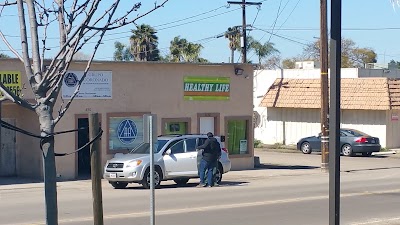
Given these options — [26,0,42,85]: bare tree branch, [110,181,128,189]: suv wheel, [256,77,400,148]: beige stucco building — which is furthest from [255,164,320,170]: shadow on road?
[26,0,42,85]: bare tree branch

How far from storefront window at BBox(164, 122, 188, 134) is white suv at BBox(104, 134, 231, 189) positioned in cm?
459

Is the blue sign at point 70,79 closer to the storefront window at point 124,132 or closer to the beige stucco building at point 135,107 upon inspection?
the beige stucco building at point 135,107

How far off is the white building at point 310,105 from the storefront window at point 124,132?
64.2ft

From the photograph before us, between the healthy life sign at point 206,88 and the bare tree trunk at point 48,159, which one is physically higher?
the healthy life sign at point 206,88

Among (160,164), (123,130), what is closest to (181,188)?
(160,164)

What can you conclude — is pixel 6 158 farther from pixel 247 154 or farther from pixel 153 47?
pixel 153 47

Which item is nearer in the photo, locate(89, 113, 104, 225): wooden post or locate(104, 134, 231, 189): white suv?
locate(89, 113, 104, 225): wooden post

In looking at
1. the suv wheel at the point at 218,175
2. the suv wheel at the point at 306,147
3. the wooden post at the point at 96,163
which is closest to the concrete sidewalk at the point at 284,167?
the suv wheel at the point at 306,147

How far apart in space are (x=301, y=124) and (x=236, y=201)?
30188 millimetres

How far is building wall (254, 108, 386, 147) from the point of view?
153 ft

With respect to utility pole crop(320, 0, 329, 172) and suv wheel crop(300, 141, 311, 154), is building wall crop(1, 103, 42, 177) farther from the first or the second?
suv wheel crop(300, 141, 311, 154)

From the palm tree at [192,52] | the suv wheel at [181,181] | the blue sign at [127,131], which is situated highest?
the palm tree at [192,52]

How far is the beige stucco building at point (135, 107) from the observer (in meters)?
28.0

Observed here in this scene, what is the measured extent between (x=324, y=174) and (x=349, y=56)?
255 ft
